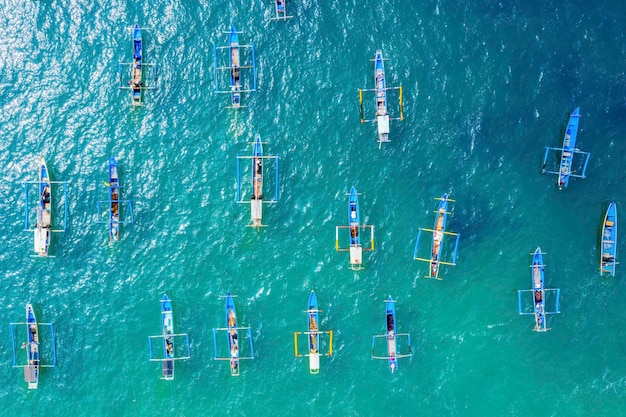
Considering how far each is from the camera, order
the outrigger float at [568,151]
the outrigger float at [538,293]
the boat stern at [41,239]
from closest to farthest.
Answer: the boat stern at [41,239], the outrigger float at [538,293], the outrigger float at [568,151]

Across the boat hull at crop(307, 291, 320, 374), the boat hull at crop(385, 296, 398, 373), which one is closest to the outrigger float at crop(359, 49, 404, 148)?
the boat hull at crop(385, 296, 398, 373)

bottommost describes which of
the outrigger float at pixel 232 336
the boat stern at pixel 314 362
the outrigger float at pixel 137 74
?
the boat stern at pixel 314 362

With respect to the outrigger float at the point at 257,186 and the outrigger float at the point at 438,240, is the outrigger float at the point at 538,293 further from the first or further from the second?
the outrigger float at the point at 257,186

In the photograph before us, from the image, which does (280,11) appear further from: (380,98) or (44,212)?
(44,212)

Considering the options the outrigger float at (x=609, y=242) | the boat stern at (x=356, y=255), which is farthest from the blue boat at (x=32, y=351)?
the outrigger float at (x=609, y=242)

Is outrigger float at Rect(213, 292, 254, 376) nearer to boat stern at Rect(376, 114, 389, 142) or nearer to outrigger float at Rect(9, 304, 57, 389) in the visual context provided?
outrigger float at Rect(9, 304, 57, 389)

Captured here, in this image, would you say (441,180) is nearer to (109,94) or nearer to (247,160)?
(247,160)

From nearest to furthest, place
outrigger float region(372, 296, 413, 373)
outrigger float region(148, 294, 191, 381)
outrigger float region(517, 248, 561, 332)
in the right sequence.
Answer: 1. outrigger float region(148, 294, 191, 381)
2. outrigger float region(372, 296, 413, 373)
3. outrigger float region(517, 248, 561, 332)
